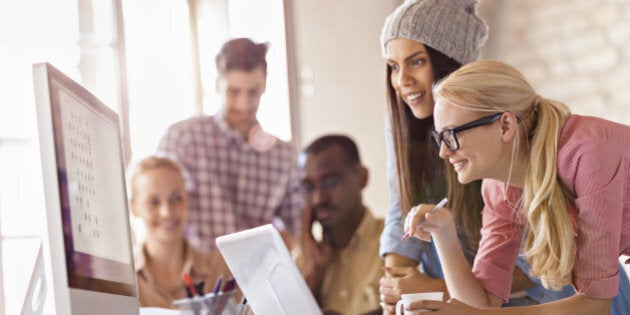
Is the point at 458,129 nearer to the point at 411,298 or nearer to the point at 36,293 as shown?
the point at 411,298

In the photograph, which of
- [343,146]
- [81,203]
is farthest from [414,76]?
[343,146]

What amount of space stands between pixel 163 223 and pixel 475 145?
201 centimetres

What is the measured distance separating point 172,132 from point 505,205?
221 cm

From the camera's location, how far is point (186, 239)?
11.3ft

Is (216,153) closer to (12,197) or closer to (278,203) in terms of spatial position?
(278,203)

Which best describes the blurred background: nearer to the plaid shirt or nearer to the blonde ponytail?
the plaid shirt

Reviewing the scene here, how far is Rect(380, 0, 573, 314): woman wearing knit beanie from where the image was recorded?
5.72 feet

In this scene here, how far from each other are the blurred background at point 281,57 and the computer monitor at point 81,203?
4.81 feet

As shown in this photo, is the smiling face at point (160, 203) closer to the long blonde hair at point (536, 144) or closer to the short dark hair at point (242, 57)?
the short dark hair at point (242, 57)

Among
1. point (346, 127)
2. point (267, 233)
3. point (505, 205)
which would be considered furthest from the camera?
point (346, 127)

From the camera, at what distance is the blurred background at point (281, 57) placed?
129 inches

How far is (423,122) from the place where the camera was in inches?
69.9

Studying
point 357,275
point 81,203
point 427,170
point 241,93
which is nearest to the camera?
point 81,203

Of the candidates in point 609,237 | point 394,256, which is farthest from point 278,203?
point 609,237
